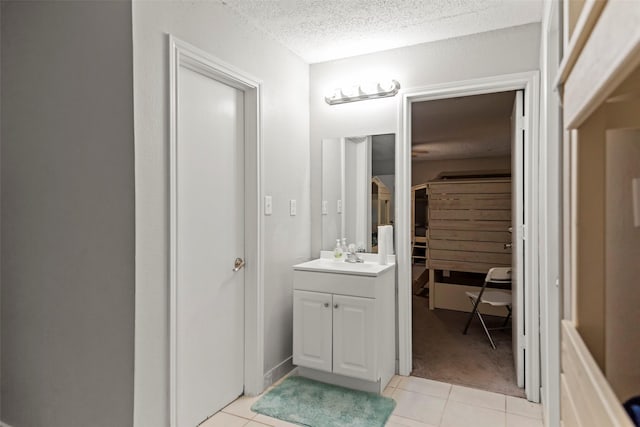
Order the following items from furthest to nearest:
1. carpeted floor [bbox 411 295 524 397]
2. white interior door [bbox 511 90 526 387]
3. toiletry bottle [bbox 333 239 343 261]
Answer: toiletry bottle [bbox 333 239 343 261]
carpeted floor [bbox 411 295 524 397]
white interior door [bbox 511 90 526 387]

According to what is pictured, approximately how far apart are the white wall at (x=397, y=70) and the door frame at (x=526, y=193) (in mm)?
62

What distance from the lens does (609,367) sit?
2.07 feet

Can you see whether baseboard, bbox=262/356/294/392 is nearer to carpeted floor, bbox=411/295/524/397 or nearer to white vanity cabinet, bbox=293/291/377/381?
white vanity cabinet, bbox=293/291/377/381

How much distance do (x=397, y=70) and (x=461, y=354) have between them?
2339 mm

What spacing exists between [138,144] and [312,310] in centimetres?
157

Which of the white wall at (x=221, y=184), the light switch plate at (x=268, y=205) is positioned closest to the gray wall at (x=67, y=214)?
the white wall at (x=221, y=184)

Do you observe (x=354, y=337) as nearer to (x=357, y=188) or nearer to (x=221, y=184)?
(x=357, y=188)

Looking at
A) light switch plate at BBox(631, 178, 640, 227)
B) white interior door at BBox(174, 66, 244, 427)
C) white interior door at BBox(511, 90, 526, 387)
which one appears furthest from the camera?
white interior door at BBox(511, 90, 526, 387)

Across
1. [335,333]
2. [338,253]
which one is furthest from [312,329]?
[338,253]

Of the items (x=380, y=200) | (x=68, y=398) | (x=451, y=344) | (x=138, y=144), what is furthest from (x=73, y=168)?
(x=451, y=344)

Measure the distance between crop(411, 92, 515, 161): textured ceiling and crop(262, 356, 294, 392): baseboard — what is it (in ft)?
8.48

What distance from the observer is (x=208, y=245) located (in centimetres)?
228

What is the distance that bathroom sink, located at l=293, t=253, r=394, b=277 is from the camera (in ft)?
8.40

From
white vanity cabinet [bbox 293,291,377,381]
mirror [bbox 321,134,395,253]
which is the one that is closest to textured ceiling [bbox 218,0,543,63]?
mirror [bbox 321,134,395,253]
